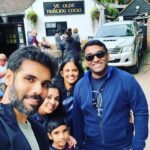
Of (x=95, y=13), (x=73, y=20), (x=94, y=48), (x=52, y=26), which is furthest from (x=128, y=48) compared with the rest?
(x=52, y=26)

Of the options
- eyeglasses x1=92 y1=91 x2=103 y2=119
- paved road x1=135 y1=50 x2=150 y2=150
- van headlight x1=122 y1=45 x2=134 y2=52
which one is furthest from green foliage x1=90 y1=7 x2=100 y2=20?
eyeglasses x1=92 y1=91 x2=103 y2=119

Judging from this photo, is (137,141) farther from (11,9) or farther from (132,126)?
(11,9)

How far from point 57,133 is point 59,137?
1.7 inches

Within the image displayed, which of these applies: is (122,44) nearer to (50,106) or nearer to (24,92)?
(50,106)

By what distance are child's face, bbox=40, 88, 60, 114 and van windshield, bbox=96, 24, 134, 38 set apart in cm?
873

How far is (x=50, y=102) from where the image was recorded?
3.19 meters

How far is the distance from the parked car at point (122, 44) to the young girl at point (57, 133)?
7801 millimetres

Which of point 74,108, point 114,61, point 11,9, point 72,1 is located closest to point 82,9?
point 72,1

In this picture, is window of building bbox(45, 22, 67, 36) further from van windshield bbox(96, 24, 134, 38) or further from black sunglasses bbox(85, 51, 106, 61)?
black sunglasses bbox(85, 51, 106, 61)

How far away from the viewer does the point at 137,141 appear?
303 centimetres

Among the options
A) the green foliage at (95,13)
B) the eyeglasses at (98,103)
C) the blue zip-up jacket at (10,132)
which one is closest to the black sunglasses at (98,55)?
the eyeglasses at (98,103)

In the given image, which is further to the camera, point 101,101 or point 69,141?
point 69,141

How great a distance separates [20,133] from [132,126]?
1661mm

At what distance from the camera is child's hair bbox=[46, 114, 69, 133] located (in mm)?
3209
